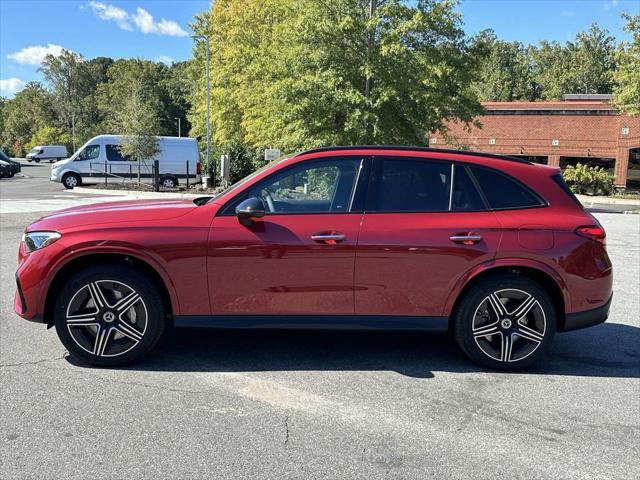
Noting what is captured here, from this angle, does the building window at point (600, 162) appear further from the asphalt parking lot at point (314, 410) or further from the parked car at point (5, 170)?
the asphalt parking lot at point (314, 410)

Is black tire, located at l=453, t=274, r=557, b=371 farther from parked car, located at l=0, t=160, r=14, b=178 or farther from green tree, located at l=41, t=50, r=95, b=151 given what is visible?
green tree, located at l=41, t=50, r=95, b=151

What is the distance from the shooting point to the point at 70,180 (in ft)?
85.6

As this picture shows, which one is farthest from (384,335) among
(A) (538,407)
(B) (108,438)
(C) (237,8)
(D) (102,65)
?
(D) (102,65)

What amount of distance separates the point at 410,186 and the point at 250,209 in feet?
4.30

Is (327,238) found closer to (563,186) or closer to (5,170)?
(563,186)

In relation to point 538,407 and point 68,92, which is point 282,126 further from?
point 68,92

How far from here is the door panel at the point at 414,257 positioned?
4230 mm

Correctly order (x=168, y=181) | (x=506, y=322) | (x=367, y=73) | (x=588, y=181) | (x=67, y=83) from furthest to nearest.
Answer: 1. (x=67, y=83)
2. (x=588, y=181)
3. (x=168, y=181)
4. (x=367, y=73)
5. (x=506, y=322)

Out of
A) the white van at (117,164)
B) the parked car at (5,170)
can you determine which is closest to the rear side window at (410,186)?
the white van at (117,164)

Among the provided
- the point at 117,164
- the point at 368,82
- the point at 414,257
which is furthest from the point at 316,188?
the point at 117,164

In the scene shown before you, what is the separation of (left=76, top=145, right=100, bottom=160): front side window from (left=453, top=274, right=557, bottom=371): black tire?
26071 millimetres

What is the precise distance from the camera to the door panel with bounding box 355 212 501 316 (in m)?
4.23

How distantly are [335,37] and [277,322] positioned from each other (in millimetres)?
16238

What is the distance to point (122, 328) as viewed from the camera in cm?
428
